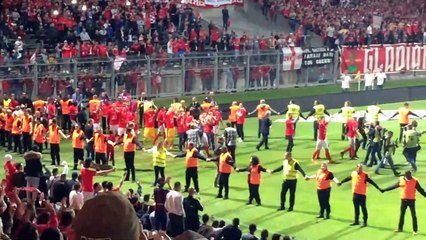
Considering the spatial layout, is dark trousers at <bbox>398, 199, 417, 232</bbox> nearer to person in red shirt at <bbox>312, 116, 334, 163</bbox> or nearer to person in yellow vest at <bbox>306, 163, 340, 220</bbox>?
person in yellow vest at <bbox>306, 163, 340, 220</bbox>

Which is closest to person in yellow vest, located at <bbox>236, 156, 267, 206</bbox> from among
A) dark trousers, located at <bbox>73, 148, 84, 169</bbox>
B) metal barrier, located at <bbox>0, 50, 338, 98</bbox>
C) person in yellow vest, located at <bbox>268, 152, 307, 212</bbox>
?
person in yellow vest, located at <bbox>268, 152, 307, 212</bbox>

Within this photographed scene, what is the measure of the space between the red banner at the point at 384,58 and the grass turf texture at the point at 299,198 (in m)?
14.4

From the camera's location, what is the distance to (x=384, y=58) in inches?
1813

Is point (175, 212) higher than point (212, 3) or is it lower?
lower

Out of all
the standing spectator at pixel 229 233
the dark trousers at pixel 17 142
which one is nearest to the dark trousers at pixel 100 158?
the dark trousers at pixel 17 142

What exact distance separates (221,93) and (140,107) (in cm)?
829

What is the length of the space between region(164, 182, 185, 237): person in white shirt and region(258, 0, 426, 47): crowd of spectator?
30.9 metres

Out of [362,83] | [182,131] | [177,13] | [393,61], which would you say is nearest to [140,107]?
[182,131]

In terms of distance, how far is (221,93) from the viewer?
39.8m

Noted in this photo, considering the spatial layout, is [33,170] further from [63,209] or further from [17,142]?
[17,142]

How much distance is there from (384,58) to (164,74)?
46.9 feet

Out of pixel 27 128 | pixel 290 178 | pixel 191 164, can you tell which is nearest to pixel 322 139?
pixel 290 178

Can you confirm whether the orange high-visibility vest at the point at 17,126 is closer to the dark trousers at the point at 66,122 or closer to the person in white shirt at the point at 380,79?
the dark trousers at the point at 66,122

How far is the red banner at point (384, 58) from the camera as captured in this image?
4475 cm
